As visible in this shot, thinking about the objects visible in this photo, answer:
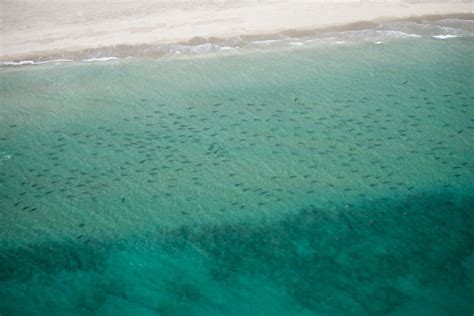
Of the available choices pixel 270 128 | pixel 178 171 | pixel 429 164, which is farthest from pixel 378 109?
pixel 178 171

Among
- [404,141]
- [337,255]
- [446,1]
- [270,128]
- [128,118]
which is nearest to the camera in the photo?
[337,255]

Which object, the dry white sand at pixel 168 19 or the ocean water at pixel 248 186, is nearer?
the ocean water at pixel 248 186

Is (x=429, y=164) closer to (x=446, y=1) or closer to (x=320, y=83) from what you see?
(x=320, y=83)

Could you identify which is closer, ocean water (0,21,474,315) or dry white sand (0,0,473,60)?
ocean water (0,21,474,315)

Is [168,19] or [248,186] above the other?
[168,19]

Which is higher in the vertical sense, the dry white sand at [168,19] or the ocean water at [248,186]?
the dry white sand at [168,19]
